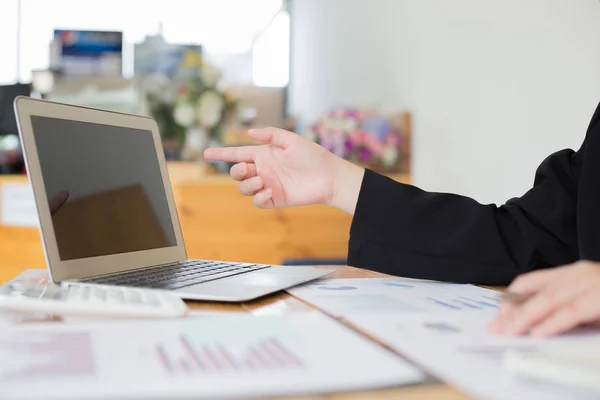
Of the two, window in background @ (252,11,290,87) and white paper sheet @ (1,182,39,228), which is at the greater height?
window in background @ (252,11,290,87)

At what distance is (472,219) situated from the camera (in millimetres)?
913

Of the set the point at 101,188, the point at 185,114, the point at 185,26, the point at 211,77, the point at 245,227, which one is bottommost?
Answer: the point at 245,227

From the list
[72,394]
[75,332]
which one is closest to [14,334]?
[75,332]

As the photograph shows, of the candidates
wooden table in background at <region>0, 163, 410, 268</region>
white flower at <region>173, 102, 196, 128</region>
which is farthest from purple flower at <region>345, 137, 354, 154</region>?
white flower at <region>173, 102, 196, 128</region>

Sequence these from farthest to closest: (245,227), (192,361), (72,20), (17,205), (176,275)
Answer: (72,20)
(17,205)
(245,227)
(176,275)
(192,361)

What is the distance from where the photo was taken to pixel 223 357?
437mm

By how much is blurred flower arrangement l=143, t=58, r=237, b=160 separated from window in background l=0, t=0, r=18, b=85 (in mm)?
4027

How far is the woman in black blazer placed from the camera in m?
0.88

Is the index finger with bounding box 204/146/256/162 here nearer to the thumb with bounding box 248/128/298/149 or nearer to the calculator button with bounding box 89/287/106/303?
the thumb with bounding box 248/128/298/149

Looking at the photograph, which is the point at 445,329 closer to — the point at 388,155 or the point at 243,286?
the point at 243,286

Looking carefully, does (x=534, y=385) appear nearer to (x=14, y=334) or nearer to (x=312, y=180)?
(x=14, y=334)

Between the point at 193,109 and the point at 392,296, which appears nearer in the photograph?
the point at 392,296

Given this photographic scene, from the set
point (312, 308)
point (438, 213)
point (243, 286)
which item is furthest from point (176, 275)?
point (438, 213)

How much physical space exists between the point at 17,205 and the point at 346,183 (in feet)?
7.01
